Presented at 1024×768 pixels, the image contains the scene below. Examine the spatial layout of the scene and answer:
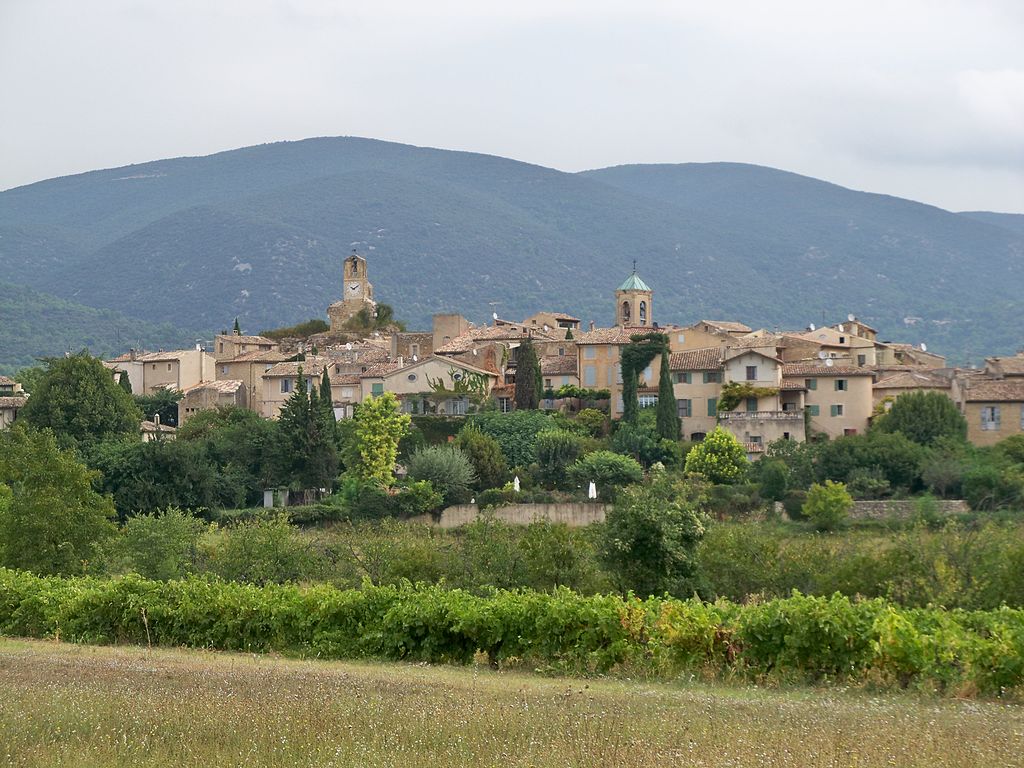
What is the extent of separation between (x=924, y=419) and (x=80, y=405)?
118 ft

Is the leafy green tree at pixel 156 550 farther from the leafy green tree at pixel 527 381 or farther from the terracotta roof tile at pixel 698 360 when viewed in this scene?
the terracotta roof tile at pixel 698 360

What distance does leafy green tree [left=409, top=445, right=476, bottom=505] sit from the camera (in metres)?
61.5

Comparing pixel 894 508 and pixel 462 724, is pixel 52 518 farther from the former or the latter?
pixel 894 508

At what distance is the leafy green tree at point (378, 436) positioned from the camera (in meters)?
64.6

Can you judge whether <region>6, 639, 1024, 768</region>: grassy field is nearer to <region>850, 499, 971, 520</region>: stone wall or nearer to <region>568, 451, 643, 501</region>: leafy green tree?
<region>850, 499, 971, 520</region>: stone wall

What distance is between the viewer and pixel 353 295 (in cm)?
11412

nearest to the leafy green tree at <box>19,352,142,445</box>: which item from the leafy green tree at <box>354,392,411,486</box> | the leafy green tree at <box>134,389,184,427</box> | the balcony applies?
the leafy green tree at <box>134,389,184,427</box>

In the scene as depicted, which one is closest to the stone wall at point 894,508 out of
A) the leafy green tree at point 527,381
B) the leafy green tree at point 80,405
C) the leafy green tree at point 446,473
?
the leafy green tree at point 446,473

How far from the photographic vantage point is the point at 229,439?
68.7 metres

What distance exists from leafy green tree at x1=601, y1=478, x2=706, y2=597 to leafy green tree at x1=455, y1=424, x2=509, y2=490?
1245 inches

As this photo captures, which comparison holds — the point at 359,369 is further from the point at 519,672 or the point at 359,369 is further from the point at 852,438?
the point at 519,672

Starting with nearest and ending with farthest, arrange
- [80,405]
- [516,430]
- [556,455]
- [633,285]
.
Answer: [556,455]
[516,430]
[80,405]
[633,285]

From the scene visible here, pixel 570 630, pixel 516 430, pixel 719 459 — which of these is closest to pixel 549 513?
pixel 719 459

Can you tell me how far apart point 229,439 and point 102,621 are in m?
42.8
